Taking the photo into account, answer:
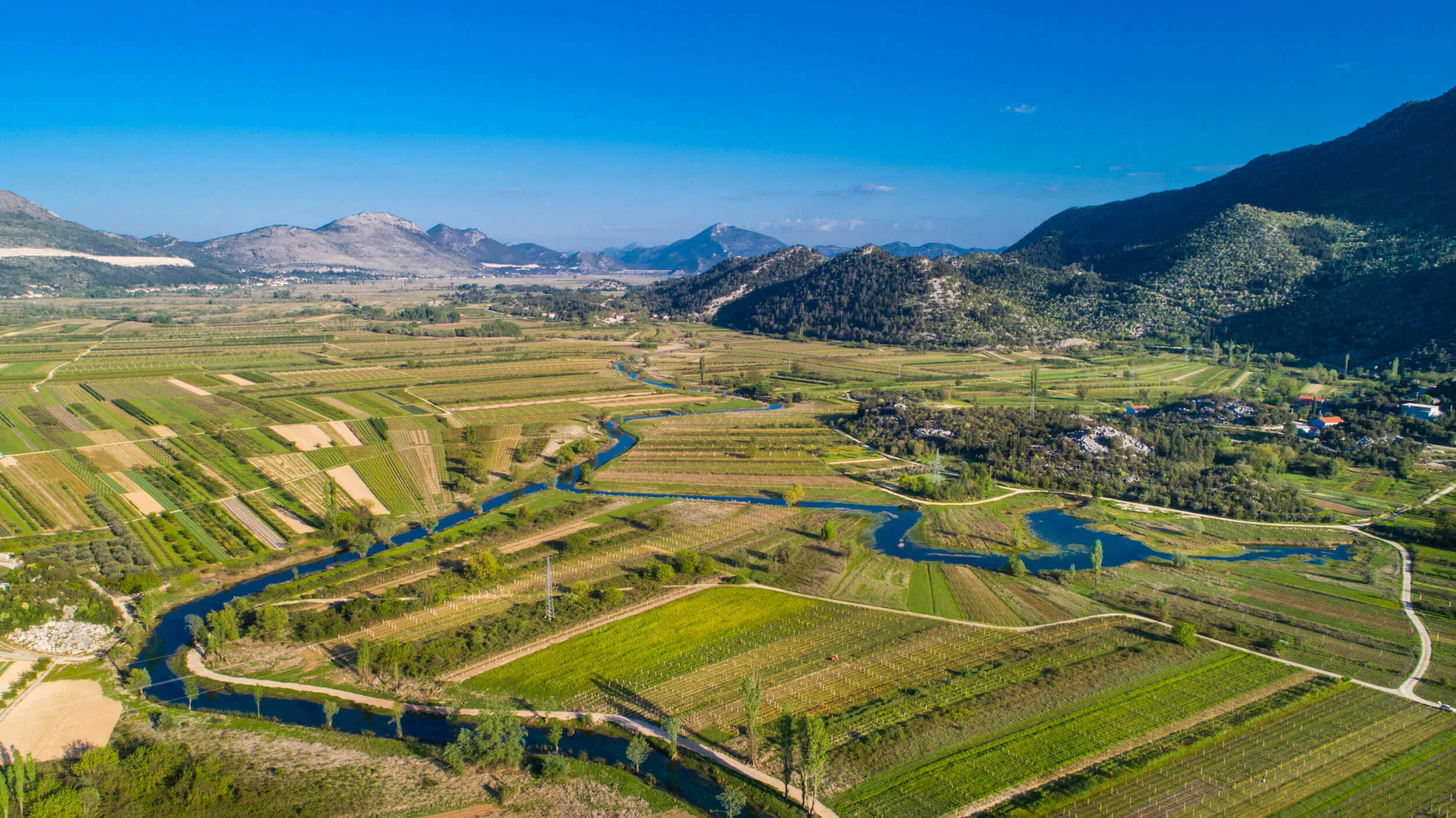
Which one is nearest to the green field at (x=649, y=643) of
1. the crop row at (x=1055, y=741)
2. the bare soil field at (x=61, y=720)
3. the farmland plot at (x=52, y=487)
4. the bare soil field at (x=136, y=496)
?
the crop row at (x=1055, y=741)

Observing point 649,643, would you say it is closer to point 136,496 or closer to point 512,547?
point 512,547

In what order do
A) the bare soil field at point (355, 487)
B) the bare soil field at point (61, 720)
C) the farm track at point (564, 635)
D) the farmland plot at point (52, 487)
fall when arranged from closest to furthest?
the bare soil field at point (61, 720), the farm track at point (564, 635), the farmland plot at point (52, 487), the bare soil field at point (355, 487)

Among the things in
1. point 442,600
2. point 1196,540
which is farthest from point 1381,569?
point 442,600

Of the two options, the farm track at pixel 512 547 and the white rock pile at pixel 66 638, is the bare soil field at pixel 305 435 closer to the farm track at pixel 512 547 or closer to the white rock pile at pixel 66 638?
the farm track at pixel 512 547

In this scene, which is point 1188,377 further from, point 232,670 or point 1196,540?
point 232,670

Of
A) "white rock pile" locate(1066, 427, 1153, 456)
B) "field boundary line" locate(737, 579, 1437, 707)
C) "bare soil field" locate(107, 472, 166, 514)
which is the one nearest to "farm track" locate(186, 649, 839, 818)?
"field boundary line" locate(737, 579, 1437, 707)

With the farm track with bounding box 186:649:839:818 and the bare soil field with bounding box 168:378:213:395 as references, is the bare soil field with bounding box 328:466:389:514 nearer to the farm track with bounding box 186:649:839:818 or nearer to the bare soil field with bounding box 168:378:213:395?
the farm track with bounding box 186:649:839:818

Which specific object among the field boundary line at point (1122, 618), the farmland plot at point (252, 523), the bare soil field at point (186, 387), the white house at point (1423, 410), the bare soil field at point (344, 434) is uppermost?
the white house at point (1423, 410)
